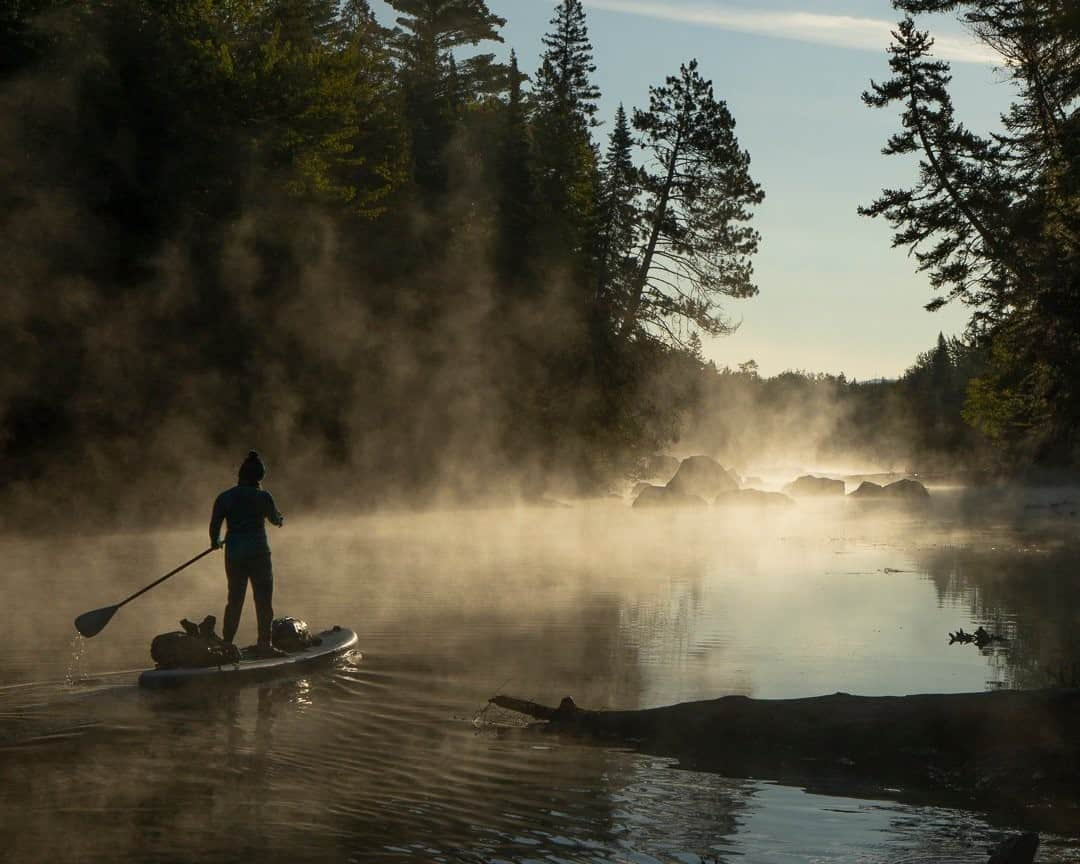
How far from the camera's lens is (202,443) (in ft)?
121

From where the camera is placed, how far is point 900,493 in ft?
221

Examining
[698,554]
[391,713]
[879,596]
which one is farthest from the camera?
[698,554]

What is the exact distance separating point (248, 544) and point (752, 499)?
5281cm

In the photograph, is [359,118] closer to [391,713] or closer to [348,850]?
[391,713]

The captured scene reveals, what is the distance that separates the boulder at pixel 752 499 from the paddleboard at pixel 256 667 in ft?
164

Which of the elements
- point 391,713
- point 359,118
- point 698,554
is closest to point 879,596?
point 698,554

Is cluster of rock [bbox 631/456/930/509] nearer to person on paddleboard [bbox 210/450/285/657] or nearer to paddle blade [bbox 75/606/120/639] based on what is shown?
person on paddleboard [bbox 210/450/285/657]

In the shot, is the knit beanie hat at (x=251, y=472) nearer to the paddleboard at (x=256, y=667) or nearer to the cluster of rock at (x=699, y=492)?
the paddleboard at (x=256, y=667)

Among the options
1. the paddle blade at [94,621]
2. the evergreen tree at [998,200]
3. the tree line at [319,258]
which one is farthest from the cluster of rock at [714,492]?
the paddle blade at [94,621]

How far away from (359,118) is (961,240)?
83.4ft

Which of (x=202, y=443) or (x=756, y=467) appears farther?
(x=756, y=467)

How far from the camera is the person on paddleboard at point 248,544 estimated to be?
13469 millimetres

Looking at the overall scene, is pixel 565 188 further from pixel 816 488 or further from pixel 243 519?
pixel 243 519

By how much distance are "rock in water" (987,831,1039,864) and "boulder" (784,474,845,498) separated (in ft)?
233
